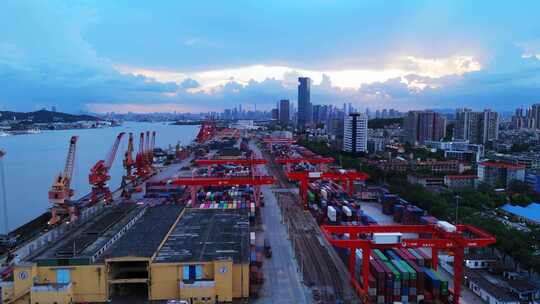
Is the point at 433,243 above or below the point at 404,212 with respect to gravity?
above

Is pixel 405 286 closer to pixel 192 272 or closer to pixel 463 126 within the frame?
pixel 192 272

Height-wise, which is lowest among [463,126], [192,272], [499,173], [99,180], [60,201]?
[192,272]

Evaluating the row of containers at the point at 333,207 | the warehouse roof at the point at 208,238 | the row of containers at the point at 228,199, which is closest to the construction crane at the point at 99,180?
the row of containers at the point at 228,199

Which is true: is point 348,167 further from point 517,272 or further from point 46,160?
point 46,160

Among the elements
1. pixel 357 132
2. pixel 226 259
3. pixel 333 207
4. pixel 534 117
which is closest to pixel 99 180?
pixel 333 207

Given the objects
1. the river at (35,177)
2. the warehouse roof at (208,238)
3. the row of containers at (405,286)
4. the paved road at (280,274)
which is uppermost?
the warehouse roof at (208,238)

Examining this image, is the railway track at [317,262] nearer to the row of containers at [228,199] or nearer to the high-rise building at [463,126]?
the row of containers at [228,199]

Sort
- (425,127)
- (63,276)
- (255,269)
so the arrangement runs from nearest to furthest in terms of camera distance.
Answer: (63,276), (255,269), (425,127)
